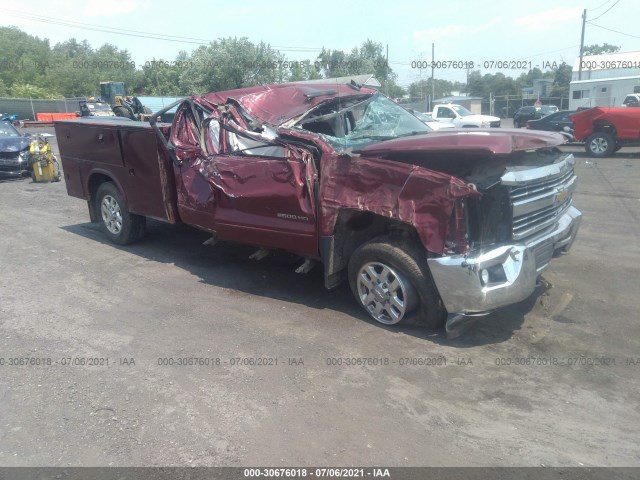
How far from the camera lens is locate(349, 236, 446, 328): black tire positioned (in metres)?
4.57

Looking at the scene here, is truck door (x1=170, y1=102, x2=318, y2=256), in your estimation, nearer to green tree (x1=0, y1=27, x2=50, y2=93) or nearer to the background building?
the background building

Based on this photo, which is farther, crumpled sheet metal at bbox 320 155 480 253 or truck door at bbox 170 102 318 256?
truck door at bbox 170 102 318 256

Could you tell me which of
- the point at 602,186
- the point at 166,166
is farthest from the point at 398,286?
the point at 602,186

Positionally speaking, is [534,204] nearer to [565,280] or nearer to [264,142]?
[565,280]

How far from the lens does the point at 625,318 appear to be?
196 inches

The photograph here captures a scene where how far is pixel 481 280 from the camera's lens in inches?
166

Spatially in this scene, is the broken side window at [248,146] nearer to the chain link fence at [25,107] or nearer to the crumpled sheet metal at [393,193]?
the crumpled sheet metal at [393,193]

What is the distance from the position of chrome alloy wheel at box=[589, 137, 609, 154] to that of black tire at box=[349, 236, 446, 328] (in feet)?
46.1

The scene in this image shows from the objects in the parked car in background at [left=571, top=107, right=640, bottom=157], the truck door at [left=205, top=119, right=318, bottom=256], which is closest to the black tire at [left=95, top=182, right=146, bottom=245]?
the truck door at [left=205, top=119, right=318, bottom=256]

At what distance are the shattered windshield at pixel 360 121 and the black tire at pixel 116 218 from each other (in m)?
3.21

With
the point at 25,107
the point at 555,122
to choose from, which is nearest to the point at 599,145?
the point at 555,122

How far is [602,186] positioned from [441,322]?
8.53m

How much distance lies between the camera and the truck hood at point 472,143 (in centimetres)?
415

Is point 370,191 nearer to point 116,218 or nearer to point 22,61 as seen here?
point 116,218
